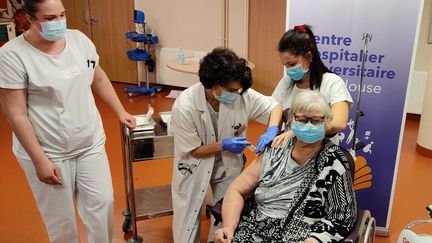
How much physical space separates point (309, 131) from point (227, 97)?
0.40 metres

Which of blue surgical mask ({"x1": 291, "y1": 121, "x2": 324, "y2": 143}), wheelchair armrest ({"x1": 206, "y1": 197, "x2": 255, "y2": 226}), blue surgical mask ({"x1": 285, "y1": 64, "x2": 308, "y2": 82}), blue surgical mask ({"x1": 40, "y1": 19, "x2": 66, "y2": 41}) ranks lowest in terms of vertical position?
wheelchair armrest ({"x1": 206, "y1": 197, "x2": 255, "y2": 226})

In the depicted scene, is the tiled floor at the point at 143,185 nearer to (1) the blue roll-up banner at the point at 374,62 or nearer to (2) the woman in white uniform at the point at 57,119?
(1) the blue roll-up banner at the point at 374,62

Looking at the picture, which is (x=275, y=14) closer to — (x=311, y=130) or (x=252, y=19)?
(x=252, y=19)

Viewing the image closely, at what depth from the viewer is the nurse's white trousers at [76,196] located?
191 cm

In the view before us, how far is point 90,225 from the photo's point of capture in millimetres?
2074

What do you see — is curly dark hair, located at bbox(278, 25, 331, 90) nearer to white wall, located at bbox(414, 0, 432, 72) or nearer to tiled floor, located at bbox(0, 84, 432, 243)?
tiled floor, located at bbox(0, 84, 432, 243)

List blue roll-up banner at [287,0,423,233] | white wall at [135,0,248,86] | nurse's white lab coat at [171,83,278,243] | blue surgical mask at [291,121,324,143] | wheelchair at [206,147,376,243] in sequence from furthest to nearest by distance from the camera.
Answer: white wall at [135,0,248,86] → blue roll-up banner at [287,0,423,233] → nurse's white lab coat at [171,83,278,243] → blue surgical mask at [291,121,324,143] → wheelchair at [206,147,376,243]

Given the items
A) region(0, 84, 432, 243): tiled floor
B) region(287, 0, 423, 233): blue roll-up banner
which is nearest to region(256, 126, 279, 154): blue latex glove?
region(287, 0, 423, 233): blue roll-up banner

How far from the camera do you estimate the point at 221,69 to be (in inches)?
72.0

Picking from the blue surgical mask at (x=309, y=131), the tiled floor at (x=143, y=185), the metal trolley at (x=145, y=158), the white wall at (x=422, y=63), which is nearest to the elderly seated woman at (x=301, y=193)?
the blue surgical mask at (x=309, y=131)

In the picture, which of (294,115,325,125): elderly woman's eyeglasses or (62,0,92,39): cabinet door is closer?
(294,115,325,125): elderly woman's eyeglasses

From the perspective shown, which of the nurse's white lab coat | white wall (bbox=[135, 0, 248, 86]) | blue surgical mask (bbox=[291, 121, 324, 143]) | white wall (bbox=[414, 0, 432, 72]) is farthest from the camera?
white wall (bbox=[135, 0, 248, 86])

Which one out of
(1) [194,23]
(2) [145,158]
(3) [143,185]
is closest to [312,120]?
(2) [145,158]

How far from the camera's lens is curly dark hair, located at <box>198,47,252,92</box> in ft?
6.00
